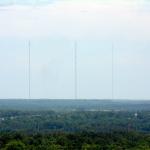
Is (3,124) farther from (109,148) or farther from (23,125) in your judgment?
(109,148)

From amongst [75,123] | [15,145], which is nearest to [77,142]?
[15,145]

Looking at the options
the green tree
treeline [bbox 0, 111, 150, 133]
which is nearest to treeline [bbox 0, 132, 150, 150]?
the green tree

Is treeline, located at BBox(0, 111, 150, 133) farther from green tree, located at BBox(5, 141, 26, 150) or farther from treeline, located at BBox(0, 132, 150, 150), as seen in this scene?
green tree, located at BBox(5, 141, 26, 150)

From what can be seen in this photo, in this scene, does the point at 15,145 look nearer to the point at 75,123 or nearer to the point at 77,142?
the point at 77,142

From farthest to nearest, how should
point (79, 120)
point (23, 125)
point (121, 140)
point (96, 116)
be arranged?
1. point (96, 116)
2. point (79, 120)
3. point (23, 125)
4. point (121, 140)

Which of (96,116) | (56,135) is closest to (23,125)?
(96,116)

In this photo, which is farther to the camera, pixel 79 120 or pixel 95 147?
pixel 79 120

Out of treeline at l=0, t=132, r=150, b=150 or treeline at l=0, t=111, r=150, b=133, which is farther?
treeline at l=0, t=111, r=150, b=133

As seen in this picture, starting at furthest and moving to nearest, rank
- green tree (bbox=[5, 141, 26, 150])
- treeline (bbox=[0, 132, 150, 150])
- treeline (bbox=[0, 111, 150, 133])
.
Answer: treeline (bbox=[0, 111, 150, 133])
treeline (bbox=[0, 132, 150, 150])
green tree (bbox=[5, 141, 26, 150])

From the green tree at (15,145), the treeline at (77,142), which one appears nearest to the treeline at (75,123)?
the treeline at (77,142)
